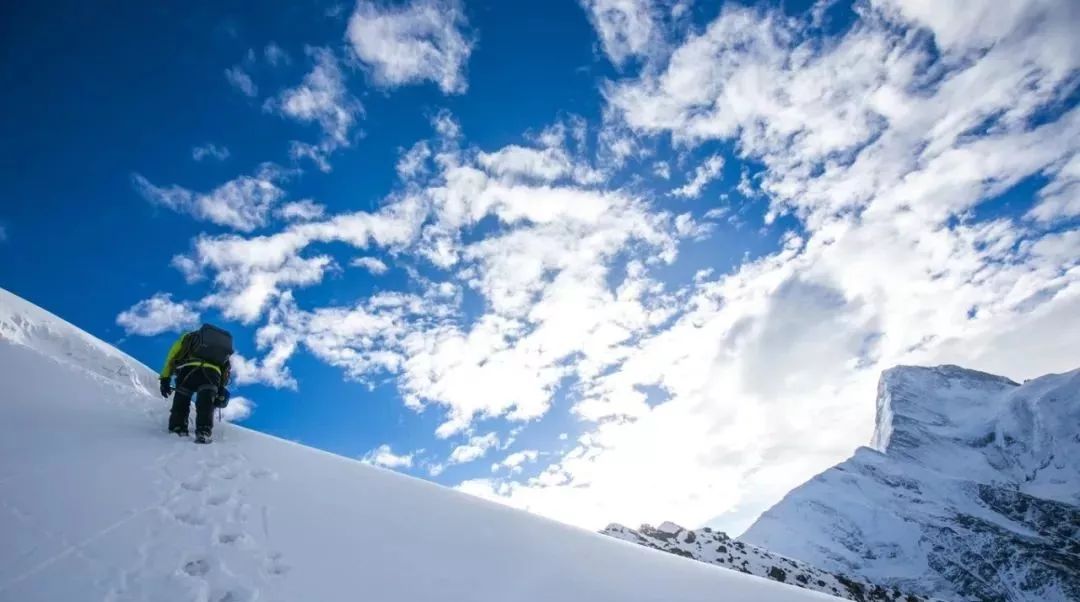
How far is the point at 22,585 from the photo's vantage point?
421 cm

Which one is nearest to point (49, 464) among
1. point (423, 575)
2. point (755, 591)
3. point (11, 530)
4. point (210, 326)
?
point (11, 530)

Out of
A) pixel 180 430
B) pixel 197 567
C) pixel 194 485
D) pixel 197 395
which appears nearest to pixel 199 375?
pixel 197 395

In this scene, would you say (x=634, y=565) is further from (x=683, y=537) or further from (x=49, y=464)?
(x=683, y=537)

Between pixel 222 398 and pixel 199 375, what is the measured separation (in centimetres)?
55

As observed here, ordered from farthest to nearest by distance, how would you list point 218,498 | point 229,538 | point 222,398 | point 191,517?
1. point 222,398
2. point 218,498
3. point 191,517
4. point 229,538

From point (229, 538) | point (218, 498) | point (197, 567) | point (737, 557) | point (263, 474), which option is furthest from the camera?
point (737, 557)

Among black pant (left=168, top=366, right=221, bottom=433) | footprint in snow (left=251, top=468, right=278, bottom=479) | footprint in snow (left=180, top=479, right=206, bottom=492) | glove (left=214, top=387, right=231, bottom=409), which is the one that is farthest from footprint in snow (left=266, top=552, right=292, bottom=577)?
glove (left=214, top=387, right=231, bottom=409)

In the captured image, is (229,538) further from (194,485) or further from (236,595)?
(194,485)

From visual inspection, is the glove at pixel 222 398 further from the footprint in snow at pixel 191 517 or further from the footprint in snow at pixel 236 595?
the footprint in snow at pixel 236 595

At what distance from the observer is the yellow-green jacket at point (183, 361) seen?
9.36 meters

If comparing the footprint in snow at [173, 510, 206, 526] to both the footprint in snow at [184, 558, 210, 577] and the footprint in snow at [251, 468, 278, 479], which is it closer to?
the footprint in snow at [184, 558, 210, 577]

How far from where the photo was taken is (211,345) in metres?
9.53

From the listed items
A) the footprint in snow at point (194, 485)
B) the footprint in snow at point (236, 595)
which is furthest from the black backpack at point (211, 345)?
the footprint in snow at point (236, 595)

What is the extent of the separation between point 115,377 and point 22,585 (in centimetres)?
1007
